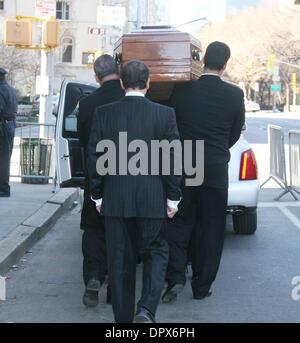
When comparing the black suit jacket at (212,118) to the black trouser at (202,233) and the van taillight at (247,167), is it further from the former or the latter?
the van taillight at (247,167)

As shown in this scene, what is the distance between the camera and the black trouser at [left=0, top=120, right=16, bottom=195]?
11.4 metres

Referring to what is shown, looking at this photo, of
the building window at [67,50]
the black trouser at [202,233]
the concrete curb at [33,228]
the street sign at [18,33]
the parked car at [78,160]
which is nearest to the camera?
the black trouser at [202,233]

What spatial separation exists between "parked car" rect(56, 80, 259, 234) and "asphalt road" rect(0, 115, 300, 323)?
0.61 metres

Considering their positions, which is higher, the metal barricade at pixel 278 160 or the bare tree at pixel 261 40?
the bare tree at pixel 261 40

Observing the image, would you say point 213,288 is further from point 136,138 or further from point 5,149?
point 5,149

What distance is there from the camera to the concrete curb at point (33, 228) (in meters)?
7.52

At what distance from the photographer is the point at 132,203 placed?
16.6 ft

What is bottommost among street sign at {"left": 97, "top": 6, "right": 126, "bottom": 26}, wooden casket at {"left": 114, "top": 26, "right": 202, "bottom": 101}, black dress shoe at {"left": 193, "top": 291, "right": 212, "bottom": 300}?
black dress shoe at {"left": 193, "top": 291, "right": 212, "bottom": 300}

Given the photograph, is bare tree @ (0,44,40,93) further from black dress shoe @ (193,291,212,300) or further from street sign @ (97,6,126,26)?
black dress shoe @ (193,291,212,300)

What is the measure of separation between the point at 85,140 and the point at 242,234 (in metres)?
3.67

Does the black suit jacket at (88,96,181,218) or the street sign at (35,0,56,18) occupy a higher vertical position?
the street sign at (35,0,56,18)

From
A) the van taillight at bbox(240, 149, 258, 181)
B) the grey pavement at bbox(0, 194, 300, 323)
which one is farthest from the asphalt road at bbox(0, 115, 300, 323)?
the van taillight at bbox(240, 149, 258, 181)

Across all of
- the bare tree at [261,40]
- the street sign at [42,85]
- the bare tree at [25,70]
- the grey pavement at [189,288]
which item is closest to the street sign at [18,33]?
the street sign at [42,85]

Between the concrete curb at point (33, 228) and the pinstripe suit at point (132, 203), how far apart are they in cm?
227
